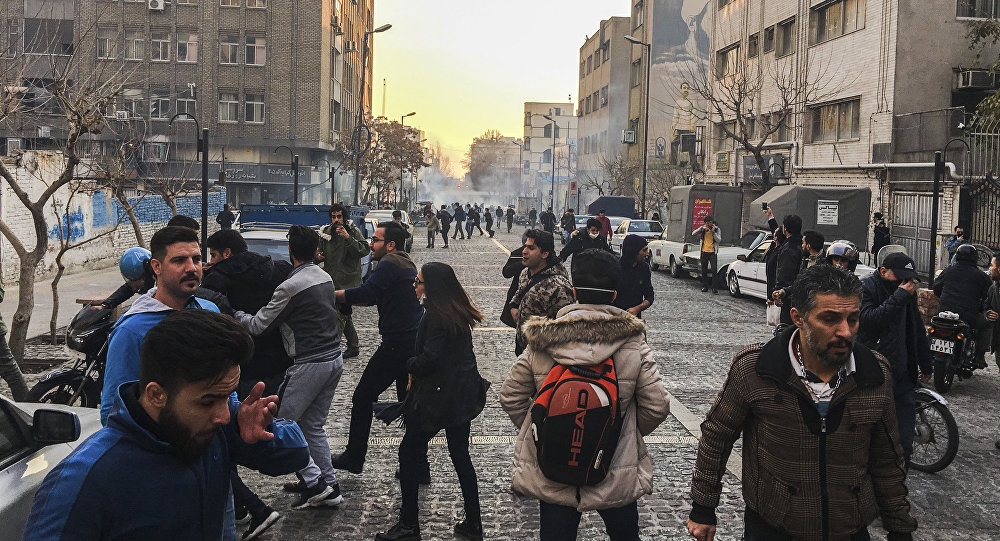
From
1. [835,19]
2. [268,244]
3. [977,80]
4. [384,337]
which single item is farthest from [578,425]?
[835,19]

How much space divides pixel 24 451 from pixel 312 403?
2.23 meters

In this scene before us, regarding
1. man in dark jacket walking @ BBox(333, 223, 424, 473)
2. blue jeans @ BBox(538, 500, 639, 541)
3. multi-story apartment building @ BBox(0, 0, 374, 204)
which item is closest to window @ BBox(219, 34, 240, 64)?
multi-story apartment building @ BBox(0, 0, 374, 204)

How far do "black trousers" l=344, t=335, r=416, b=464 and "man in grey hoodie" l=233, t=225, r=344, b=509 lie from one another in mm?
383

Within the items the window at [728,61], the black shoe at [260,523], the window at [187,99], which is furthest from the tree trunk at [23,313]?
the window at [187,99]

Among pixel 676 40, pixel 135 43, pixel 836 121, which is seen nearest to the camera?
pixel 836 121

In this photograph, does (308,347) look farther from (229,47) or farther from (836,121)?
(229,47)

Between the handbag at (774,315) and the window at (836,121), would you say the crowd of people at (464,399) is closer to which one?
the handbag at (774,315)

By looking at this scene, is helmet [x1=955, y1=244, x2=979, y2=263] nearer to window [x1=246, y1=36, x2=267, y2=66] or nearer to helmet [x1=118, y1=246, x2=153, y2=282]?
helmet [x1=118, y1=246, x2=153, y2=282]

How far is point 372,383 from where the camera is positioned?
660 cm

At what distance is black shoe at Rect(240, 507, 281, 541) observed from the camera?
5.59 meters

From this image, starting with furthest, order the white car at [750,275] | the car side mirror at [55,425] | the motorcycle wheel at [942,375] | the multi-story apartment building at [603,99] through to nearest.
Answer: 1. the multi-story apartment building at [603,99]
2. the white car at [750,275]
3. the motorcycle wheel at [942,375]
4. the car side mirror at [55,425]

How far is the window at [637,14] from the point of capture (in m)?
67.3

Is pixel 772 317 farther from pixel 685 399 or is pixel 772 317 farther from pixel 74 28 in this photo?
pixel 74 28

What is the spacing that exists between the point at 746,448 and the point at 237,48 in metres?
51.0
